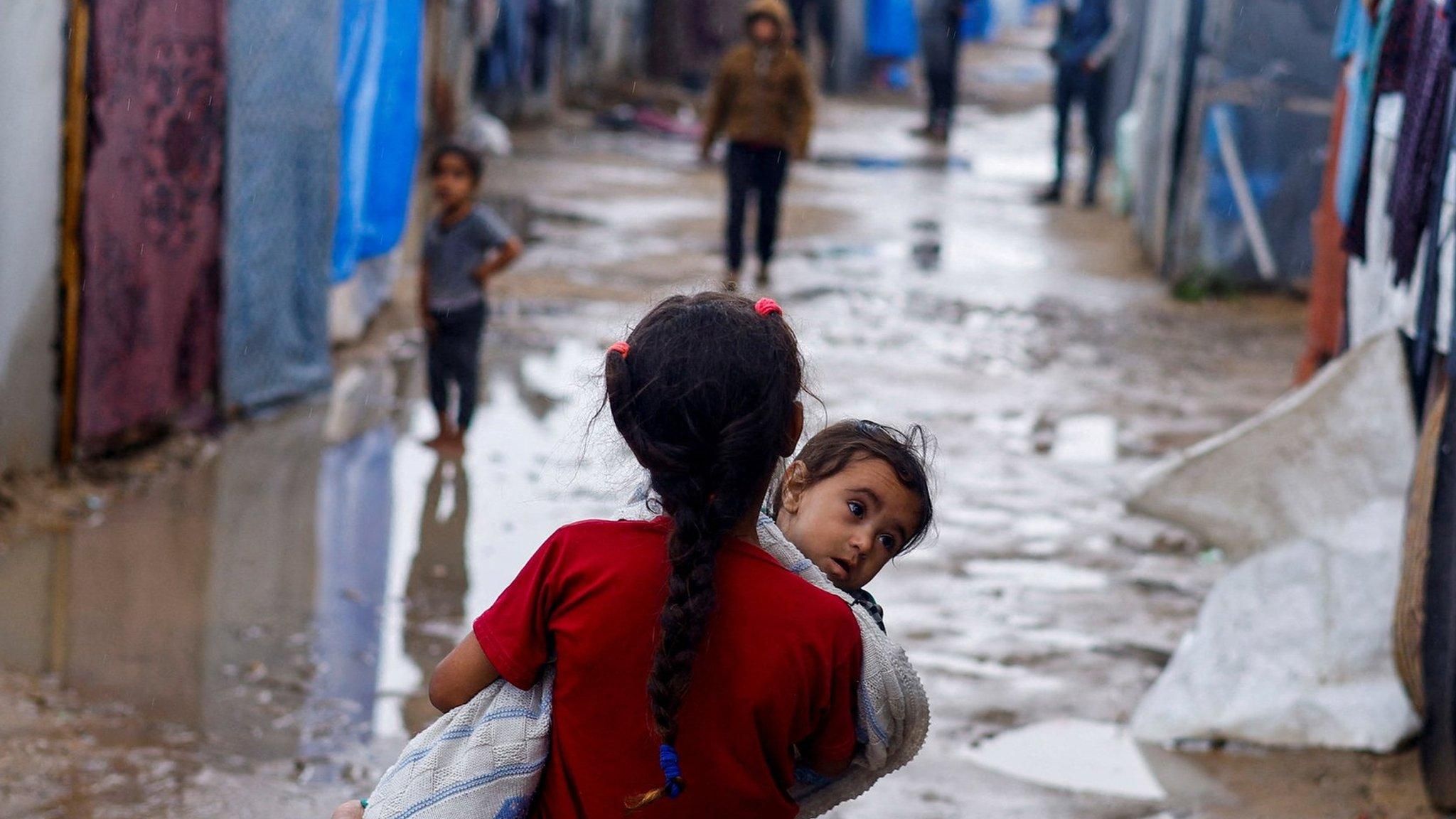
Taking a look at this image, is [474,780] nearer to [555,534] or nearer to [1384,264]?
[555,534]

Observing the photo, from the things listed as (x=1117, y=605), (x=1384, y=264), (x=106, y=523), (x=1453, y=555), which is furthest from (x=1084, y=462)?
(x=106, y=523)

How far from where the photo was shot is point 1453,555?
10.8ft

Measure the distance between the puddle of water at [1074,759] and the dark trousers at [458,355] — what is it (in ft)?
8.62

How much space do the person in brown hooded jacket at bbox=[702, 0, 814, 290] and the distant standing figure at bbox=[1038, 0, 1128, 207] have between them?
172 inches

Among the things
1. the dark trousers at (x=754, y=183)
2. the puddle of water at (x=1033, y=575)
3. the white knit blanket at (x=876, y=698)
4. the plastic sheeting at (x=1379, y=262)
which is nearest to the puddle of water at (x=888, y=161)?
the dark trousers at (x=754, y=183)

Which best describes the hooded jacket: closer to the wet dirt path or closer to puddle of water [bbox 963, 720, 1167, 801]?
the wet dirt path

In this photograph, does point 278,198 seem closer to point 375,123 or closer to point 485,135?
A: point 375,123

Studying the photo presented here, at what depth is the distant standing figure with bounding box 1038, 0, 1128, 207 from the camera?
42.5ft

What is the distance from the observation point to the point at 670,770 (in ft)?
5.41

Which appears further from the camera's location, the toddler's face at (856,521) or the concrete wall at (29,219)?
the concrete wall at (29,219)

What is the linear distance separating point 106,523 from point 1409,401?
3.48 m

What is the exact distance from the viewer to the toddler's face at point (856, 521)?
186 centimetres

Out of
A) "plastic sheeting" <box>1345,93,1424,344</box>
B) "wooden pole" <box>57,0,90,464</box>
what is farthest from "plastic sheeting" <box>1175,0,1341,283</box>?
"wooden pole" <box>57,0,90,464</box>

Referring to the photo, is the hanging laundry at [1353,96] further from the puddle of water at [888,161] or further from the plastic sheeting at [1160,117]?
the puddle of water at [888,161]
